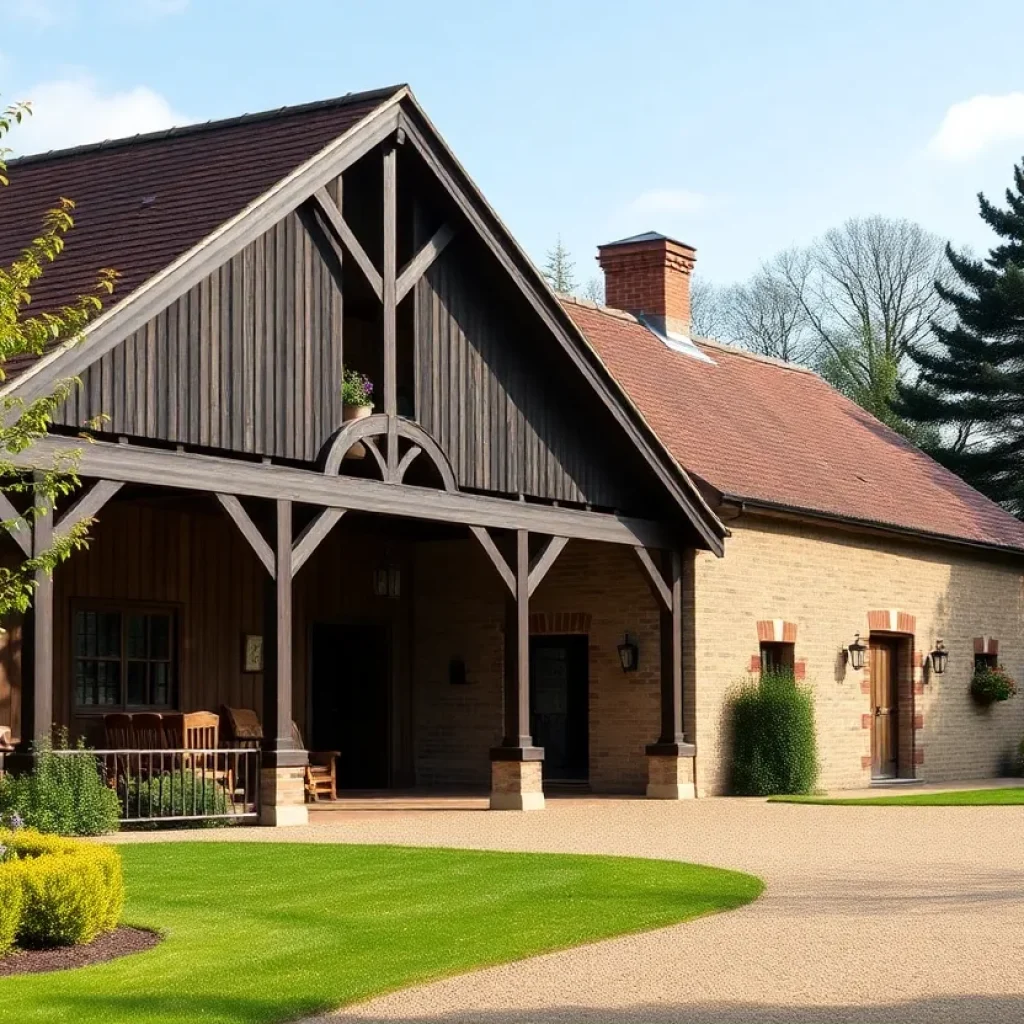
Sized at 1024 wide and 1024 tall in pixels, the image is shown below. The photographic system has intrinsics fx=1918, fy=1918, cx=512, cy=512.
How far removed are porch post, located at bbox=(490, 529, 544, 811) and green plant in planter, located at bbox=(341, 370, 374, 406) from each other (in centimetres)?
254

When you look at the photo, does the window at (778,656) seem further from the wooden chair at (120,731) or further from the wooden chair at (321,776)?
the wooden chair at (120,731)

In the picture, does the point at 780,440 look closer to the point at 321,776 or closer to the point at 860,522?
the point at 860,522

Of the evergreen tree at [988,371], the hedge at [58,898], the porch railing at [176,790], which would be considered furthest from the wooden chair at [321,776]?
the evergreen tree at [988,371]

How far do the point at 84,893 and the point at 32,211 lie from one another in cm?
1045

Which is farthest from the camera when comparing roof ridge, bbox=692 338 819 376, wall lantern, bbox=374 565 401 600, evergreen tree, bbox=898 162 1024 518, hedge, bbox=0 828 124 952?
evergreen tree, bbox=898 162 1024 518

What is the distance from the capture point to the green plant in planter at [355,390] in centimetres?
1748

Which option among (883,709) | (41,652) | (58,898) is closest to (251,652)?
(41,652)

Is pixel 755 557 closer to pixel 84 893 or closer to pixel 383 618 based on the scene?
pixel 383 618

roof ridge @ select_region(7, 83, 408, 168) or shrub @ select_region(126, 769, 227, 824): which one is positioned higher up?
roof ridge @ select_region(7, 83, 408, 168)

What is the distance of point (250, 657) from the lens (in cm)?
2077

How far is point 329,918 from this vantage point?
10273 millimetres

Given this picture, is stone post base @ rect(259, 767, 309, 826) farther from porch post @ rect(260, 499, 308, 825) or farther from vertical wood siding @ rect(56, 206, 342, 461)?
vertical wood siding @ rect(56, 206, 342, 461)

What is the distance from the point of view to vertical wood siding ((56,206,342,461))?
15203 mm

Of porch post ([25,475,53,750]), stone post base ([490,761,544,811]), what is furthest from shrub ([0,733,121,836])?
stone post base ([490,761,544,811])
